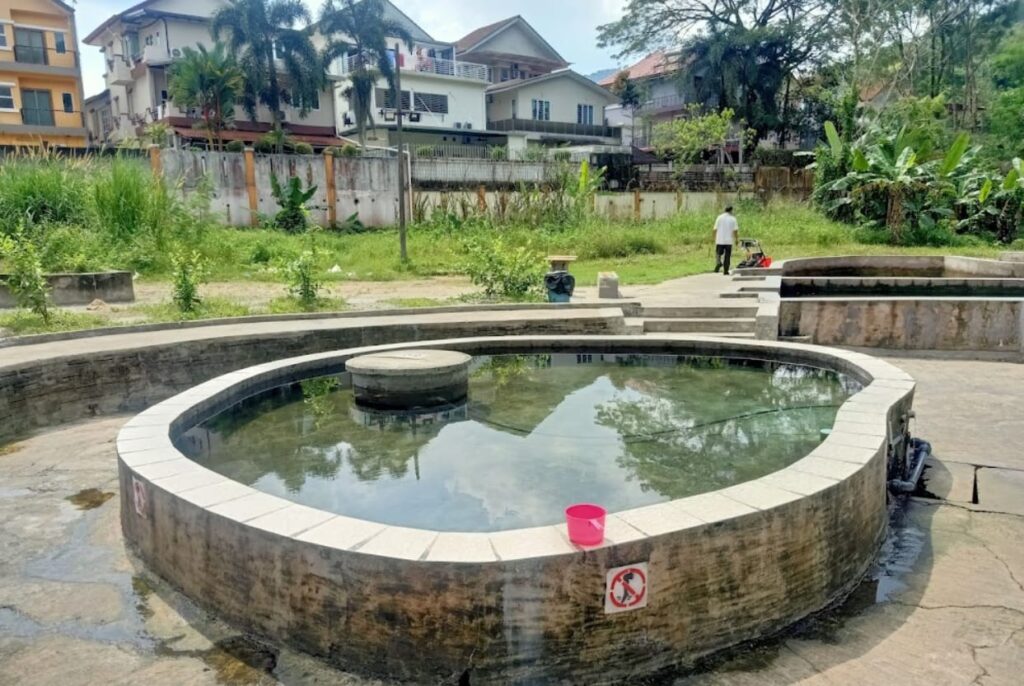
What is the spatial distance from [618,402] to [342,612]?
12.5ft

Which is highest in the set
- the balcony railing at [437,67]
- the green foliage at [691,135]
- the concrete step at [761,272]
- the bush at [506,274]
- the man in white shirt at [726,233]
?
the balcony railing at [437,67]

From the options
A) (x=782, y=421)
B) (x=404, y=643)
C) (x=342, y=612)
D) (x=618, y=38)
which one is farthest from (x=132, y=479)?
(x=618, y=38)

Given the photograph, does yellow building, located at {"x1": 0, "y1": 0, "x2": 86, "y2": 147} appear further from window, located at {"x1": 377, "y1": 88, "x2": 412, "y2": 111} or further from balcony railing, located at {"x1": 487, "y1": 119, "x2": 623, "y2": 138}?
balcony railing, located at {"x1": 487, "y1": 119, "x2": 623, "y2": 138}

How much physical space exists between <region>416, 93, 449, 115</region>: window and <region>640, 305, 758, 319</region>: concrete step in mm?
28588

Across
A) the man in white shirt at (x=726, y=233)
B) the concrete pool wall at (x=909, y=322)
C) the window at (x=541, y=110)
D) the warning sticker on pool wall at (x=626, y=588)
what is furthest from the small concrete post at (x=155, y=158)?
the window at (x=541, y=110)

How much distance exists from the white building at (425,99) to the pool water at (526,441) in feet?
97.4

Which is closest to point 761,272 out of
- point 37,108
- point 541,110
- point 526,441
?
point 526,441

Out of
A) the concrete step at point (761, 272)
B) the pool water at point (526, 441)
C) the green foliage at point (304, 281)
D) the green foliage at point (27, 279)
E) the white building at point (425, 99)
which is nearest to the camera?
the pool water at point (526, 441)

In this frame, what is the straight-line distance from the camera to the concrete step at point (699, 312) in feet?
33.4

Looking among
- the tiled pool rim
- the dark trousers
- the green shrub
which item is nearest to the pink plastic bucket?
the tiled pool rim

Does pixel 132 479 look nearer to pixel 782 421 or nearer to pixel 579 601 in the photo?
pixel 579 601

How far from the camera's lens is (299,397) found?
6586 millimetres

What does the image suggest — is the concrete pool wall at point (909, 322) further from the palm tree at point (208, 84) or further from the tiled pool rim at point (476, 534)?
the palm tree at point (208, 84)

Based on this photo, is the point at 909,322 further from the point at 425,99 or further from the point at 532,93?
the point at 532,93
